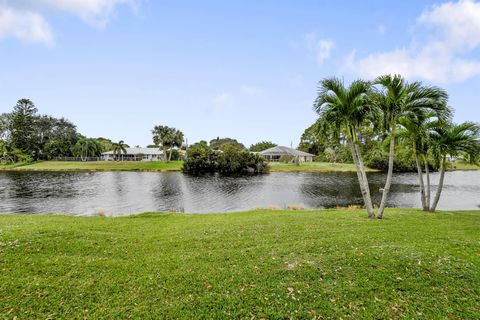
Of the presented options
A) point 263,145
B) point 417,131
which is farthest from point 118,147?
point 417,131

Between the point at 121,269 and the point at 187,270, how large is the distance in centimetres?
168

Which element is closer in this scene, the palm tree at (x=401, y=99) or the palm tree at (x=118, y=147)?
the palm tree at (x=401, y=99)

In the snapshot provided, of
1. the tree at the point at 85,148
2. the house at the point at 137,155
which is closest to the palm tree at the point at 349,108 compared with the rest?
the house at the point at 137,155

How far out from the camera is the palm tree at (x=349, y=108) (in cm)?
1124

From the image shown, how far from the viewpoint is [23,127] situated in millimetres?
84062

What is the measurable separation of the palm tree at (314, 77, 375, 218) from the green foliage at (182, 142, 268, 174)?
47.7 m

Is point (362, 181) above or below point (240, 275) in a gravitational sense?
→ above

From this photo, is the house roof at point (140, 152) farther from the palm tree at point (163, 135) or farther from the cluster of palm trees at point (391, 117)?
the cluster of palm trees at point (391, 117)

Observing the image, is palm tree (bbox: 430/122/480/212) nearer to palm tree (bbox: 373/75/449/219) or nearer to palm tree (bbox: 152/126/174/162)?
palm tree (bbox: 373/75/449/219)

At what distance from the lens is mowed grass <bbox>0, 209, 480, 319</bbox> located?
Result: 4754mm

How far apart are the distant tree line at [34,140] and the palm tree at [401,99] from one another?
87364 mm

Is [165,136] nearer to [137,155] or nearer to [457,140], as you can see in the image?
[137,155]

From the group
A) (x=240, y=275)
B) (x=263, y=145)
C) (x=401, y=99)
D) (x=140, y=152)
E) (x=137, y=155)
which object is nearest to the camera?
(x=240, y=275)

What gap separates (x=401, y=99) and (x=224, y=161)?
5064 cm
